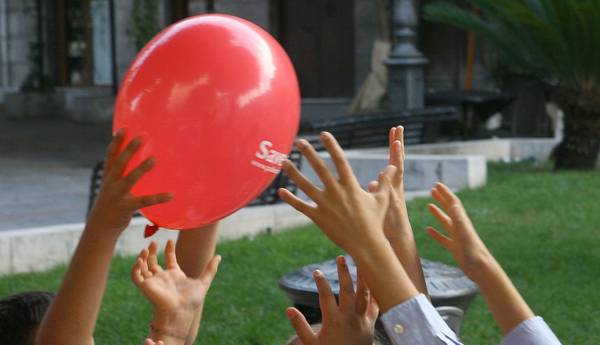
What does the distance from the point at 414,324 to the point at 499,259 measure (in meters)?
5.54

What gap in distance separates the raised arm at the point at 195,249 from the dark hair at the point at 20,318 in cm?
33

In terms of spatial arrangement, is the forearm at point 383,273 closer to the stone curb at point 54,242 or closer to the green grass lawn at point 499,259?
the green grass lawn at point 499,259

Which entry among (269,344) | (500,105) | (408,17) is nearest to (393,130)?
(269,344)

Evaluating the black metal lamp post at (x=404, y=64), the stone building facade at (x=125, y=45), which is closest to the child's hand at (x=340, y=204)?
the black metal lamp post at (x=404, y=64)

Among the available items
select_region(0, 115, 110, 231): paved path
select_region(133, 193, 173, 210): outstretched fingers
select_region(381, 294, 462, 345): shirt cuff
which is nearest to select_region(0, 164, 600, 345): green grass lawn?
select_region(0, 115, 110, 231): paved path

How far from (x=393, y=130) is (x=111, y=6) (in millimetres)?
20211

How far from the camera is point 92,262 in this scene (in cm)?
230

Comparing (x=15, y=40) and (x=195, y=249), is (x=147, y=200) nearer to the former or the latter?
(x=195, y=249)

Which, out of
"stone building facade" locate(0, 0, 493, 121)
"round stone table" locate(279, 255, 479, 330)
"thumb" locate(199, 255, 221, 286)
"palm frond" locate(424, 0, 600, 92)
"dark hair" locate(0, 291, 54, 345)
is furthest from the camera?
"stone building facade" locate(0, 0, 493, 121)

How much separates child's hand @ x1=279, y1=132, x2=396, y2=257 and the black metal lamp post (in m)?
12.1

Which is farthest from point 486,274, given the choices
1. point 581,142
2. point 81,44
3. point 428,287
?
point 81,44

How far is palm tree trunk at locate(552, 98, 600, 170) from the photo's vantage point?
12.6m

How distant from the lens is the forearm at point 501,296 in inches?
86.7

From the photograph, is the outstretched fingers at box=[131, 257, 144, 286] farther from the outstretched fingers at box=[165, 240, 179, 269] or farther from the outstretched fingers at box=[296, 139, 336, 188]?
the outstretched fingers at box=[296, 139, 336, 188]
